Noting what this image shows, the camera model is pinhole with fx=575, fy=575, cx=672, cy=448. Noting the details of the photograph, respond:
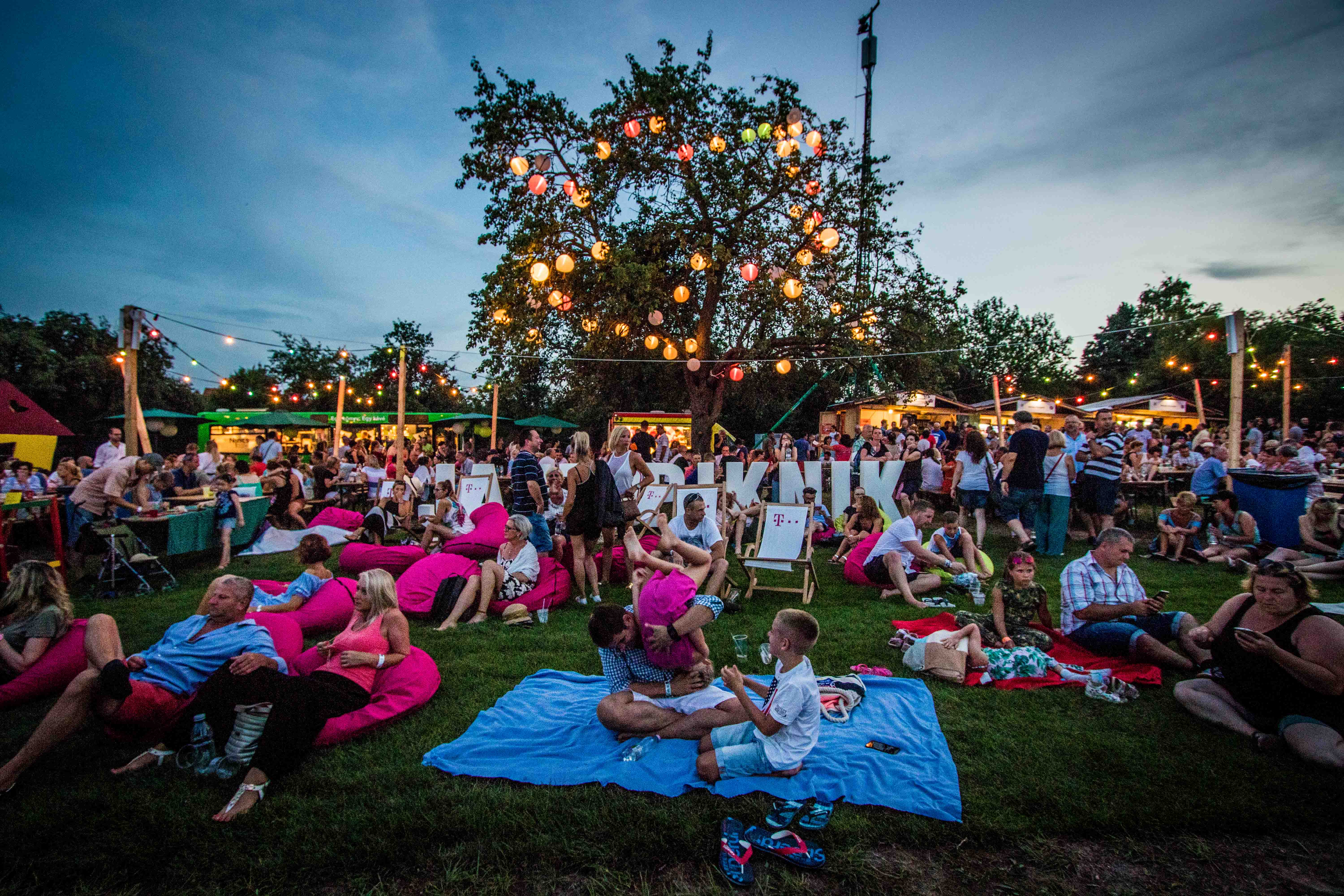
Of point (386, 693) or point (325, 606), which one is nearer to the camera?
point (386, 693)

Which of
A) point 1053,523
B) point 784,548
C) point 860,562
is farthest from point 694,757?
point 1053,523

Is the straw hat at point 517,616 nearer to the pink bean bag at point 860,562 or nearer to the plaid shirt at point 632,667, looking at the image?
the plaid shirt at point 632,667

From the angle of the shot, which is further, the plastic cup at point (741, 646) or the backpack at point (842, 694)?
the plastic cup at point (741, 646)

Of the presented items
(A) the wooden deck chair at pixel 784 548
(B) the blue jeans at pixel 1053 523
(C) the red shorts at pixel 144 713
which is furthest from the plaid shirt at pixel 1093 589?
(C) the red shorts at pixel 144 713

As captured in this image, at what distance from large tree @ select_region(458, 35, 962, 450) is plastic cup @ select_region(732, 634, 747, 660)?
9.62 metres

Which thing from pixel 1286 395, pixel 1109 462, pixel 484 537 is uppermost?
pixel 1286 395

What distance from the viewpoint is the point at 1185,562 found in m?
7.04

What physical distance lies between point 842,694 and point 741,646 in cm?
90

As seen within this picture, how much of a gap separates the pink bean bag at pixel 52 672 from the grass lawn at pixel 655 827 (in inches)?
8.9

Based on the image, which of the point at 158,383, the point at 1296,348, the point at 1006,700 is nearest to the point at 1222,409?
the point at 1296,348

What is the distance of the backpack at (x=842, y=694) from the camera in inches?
137

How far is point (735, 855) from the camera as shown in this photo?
2264mm

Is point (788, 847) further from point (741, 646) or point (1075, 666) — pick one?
point (1075, 666)

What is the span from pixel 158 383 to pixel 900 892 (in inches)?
1510
